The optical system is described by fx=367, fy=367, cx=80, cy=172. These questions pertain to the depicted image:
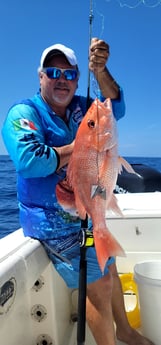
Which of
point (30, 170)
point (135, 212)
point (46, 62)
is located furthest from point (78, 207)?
point (135, 212)

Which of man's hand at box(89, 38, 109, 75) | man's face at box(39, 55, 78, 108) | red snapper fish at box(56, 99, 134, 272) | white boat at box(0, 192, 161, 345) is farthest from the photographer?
man's face at box(39, 55, 78, 108)

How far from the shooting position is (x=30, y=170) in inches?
75.9

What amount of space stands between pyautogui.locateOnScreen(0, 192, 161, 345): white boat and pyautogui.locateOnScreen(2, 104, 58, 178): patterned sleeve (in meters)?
0.53

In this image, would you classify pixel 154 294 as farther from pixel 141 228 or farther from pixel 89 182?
pixel 89 182

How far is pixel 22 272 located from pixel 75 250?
1.36ft

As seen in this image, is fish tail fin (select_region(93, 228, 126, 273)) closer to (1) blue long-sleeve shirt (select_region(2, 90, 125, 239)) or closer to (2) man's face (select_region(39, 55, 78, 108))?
(1) blue long-sleeve shirt (select_region(2, 90, 125, 239))

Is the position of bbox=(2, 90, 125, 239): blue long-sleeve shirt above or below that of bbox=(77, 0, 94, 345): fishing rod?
above

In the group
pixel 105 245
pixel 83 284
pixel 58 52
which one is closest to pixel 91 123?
pixel 105 245

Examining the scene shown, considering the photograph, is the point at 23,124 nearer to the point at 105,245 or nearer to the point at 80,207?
the point at 80,207

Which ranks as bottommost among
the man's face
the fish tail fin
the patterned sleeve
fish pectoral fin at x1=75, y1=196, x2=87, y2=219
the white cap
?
the fish tail fin

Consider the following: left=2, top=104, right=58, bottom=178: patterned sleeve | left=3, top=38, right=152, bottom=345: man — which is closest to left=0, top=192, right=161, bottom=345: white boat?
left=3, top=38, right=152, bottom=345: man

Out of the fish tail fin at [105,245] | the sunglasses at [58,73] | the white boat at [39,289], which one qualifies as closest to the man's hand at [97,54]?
the sunglasses at [58,73]

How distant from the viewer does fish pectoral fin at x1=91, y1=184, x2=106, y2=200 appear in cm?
163

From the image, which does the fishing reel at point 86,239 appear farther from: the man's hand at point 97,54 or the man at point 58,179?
the man's hand at point 97,54
